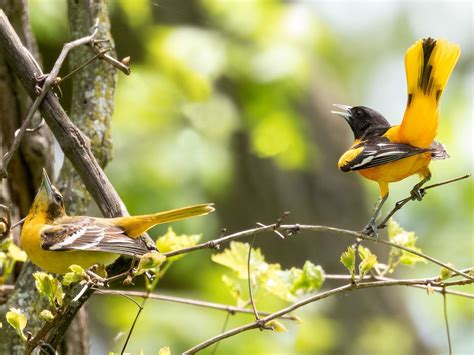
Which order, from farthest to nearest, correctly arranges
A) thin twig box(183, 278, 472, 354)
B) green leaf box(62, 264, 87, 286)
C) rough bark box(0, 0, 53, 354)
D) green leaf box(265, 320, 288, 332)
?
rough bark box(0, 0, 53, 354) < green leaf box(265, 320, 288, 332) < thin twig box(183, 278, 472, 354) < green leaf box(62, 264, 87, 286)

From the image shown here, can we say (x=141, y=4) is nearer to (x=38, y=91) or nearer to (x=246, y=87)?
(x=246, y=87)

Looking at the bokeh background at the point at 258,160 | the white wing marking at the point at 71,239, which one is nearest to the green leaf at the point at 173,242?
the white wing marking at the point at 71,239

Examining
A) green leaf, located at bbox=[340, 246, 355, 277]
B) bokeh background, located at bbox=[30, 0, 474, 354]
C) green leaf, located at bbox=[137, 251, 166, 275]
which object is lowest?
bokeh background, located at bbox=[30, 0, 474, 354]

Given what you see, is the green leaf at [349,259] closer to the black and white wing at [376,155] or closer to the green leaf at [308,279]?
the green leaf at [308,279]

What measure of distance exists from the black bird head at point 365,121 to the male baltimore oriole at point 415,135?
31cm

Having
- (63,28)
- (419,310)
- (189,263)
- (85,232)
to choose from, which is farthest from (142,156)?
(85,232)

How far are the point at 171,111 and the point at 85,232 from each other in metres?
5.70

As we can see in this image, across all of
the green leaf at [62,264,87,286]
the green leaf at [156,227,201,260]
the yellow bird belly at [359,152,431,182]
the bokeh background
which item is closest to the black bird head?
the yellow bird belly at [359,152,431,182]

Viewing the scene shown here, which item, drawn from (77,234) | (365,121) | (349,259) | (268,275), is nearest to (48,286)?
(77,234)

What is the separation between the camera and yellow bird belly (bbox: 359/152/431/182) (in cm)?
347

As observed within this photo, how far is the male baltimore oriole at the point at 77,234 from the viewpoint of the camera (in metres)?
2.94

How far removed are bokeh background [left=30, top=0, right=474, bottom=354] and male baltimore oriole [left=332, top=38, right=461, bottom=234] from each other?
10.6 ft

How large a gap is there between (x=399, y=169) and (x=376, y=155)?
0.11 metres

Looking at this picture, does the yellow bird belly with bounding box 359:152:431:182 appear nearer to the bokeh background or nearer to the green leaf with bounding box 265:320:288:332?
the green leaf with bounding box 265:320:288:332
